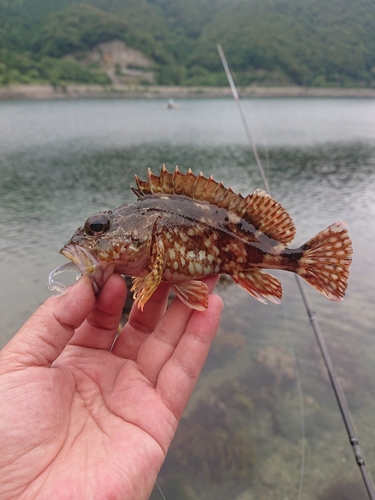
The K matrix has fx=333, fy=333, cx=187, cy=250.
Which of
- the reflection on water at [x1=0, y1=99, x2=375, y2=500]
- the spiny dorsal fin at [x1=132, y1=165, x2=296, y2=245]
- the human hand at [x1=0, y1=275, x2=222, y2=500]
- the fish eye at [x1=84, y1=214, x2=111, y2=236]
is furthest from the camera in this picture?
the reflection on water at [x1=0, y1=99, x2=375, y2=500]

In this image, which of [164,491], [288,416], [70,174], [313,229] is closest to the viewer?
[164,491]

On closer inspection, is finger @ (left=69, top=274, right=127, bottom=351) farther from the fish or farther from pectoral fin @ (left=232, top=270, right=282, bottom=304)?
pectoral fin @ (left=232, top=270, right=282, bottom=304)

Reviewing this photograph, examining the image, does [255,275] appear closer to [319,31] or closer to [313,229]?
[313,229]

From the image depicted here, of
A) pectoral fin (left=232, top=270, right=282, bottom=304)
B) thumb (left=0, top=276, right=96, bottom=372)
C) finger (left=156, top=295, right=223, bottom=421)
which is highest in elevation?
thumb (left=0, top=276, right=96, bottom=372)

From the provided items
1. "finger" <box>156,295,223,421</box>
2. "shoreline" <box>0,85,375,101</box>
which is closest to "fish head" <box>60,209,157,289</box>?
"finger" <box>156,295,223,421</box>

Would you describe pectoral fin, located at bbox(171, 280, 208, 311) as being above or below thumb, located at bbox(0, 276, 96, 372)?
below

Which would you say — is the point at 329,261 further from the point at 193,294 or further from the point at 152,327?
the point at 152,327

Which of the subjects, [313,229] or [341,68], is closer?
[313,229]

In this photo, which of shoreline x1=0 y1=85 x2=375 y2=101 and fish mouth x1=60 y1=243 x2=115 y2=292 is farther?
shoreline x1=0 y1=85 x2=375 y2=101

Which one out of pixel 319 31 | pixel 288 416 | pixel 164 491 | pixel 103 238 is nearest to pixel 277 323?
pixel 288 416
